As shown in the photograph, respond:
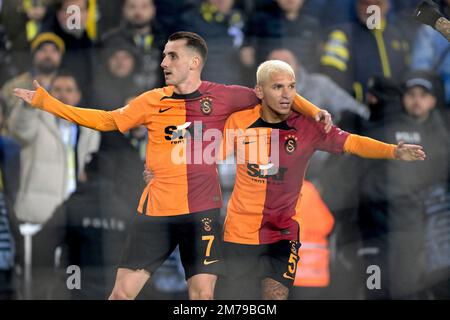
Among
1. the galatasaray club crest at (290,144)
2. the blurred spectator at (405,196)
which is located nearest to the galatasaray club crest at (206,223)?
the galatasaray club crest at (290,144)

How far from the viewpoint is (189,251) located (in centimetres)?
308

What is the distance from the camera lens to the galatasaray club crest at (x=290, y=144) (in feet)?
10.2

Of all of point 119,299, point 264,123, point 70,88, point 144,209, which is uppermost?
point 70,88

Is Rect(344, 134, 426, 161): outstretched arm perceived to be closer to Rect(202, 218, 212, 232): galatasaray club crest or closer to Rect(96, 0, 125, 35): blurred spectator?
Rect(202, 218, 212, 232): galatasaray club crest

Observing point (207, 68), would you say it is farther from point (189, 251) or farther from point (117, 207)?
point (189, 251)

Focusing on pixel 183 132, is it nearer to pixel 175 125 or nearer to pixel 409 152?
pixel 175 125

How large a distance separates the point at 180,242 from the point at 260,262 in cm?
25

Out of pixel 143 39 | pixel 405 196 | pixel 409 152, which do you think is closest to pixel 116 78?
pixel 143 39

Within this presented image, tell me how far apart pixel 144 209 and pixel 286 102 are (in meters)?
0.53

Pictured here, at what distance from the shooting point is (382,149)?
9.97 ft

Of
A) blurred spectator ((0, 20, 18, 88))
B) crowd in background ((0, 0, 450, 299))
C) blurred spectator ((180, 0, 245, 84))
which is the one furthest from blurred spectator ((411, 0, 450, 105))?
blurred spectator ((0, 20, 18, 88))

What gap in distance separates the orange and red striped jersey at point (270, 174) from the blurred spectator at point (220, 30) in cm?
61

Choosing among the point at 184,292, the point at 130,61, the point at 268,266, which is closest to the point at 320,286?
the point at 184,292

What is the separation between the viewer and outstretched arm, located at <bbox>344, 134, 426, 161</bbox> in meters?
2.98
